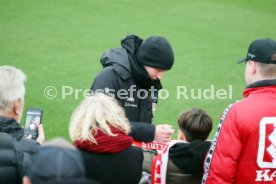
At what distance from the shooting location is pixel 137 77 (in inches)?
195

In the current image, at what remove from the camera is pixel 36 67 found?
388 inches

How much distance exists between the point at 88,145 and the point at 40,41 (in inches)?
319

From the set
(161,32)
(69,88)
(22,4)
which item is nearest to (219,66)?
(161,32)

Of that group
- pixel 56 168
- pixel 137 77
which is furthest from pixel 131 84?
pixel 56 168

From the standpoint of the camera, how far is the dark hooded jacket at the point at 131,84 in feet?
16.0

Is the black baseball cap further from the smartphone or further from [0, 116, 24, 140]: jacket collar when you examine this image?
the smartphone

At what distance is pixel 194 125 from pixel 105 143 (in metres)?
1.13

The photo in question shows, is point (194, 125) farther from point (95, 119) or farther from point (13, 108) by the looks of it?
point (13, 108)

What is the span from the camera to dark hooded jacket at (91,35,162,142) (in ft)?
16.0

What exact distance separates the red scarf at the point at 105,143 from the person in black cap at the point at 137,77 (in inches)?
48.4

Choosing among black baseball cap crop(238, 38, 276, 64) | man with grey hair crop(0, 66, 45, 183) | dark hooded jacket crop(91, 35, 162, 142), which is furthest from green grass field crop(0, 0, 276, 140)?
black baseball cap crop(238, 38, 276, 64)

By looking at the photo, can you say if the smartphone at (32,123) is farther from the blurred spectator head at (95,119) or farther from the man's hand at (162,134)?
the man's hand at (162,134)

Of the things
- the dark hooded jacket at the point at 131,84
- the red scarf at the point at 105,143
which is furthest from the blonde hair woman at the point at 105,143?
the dark hooded jacket at the point at 131,84

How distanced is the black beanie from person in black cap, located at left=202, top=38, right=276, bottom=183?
46.8 inches
